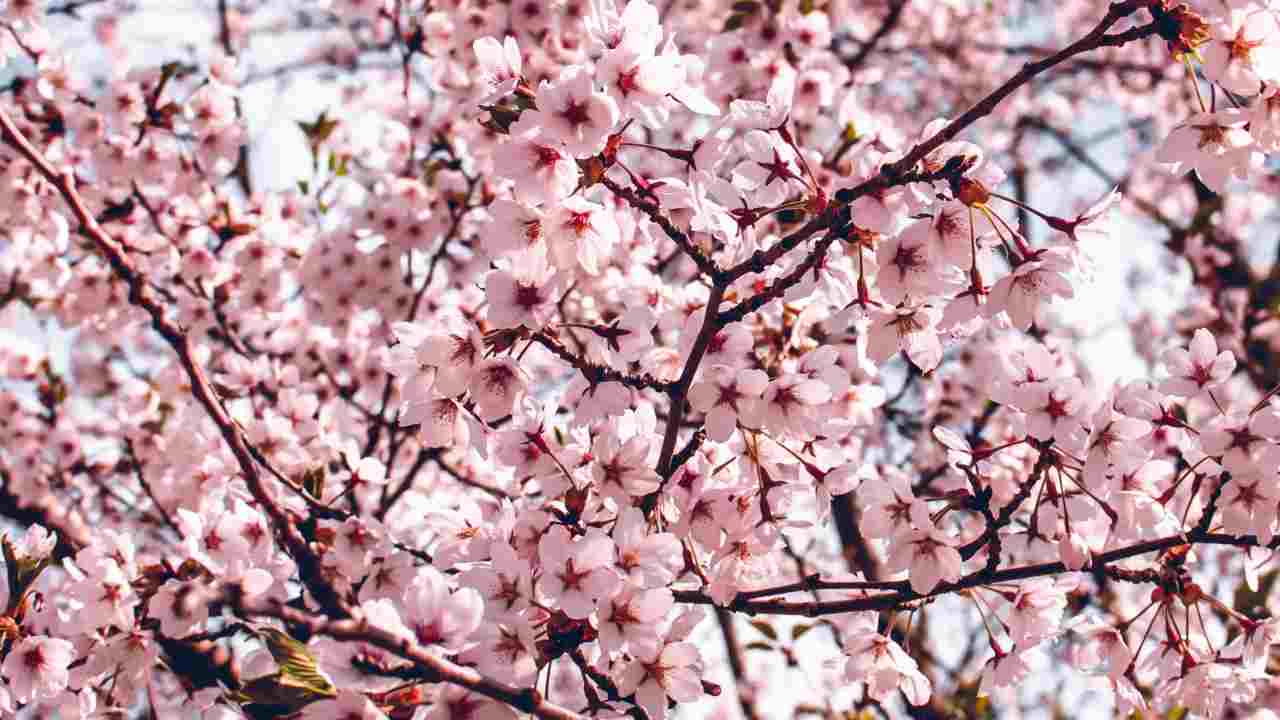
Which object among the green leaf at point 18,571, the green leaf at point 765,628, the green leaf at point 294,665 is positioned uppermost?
A: the green leaf at point 765,628

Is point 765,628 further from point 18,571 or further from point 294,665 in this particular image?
point 18,571

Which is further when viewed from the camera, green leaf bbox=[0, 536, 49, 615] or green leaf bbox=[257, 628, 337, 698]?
green leaf bbox=[0, 536, 49, 615]

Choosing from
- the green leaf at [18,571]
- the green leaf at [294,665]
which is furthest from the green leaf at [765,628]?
the green leaf at [18,571]

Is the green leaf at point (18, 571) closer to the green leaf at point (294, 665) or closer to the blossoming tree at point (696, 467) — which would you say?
the blossoming tree at point (696, 467)

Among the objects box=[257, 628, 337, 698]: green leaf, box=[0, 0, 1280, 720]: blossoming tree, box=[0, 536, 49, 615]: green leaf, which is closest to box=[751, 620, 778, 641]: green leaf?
box=[0, 0, 1280, 720]: blossoming tree

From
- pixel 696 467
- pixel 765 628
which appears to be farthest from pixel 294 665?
pixel 765 628

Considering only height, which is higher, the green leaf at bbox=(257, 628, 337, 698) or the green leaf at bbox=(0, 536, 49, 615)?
the green leaf at bbox=(0, 536, 49, 615)

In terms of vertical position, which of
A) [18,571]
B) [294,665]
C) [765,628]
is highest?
[765,628]

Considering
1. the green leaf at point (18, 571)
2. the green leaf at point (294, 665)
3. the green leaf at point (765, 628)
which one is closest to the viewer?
the green leaf at point (294, 665)

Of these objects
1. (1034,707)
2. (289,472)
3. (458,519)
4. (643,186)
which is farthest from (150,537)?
(1034,707)

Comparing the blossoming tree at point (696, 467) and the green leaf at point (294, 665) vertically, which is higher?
the blossoming tree at point (696, 467)

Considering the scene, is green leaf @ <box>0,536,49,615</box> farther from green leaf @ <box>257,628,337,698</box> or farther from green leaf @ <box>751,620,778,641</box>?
green leaf @ <box>751,620,778,641</box>

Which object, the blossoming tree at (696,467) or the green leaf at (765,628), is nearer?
the blossoming tree at (696,467)

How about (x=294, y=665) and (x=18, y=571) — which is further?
(x=18, y=571)
